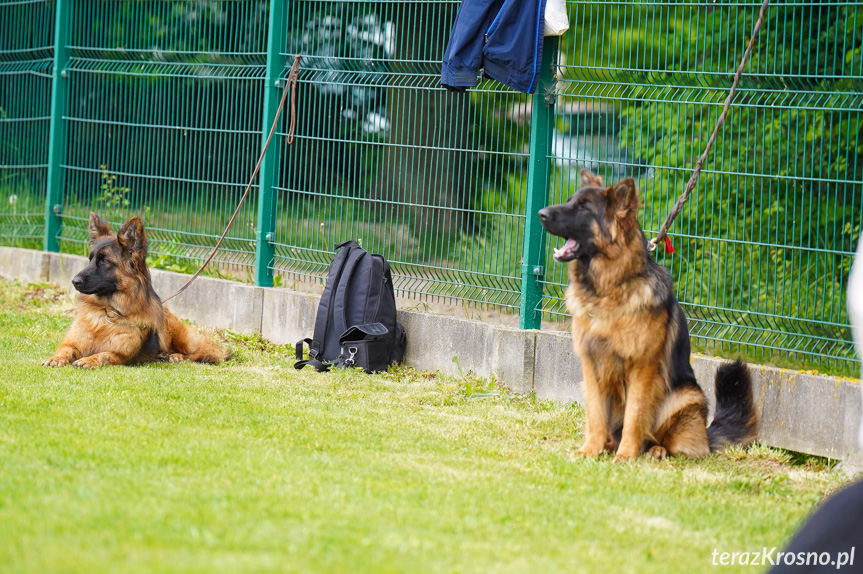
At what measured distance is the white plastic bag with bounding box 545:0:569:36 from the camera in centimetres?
652

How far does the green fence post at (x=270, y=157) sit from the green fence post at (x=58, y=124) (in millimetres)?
3394

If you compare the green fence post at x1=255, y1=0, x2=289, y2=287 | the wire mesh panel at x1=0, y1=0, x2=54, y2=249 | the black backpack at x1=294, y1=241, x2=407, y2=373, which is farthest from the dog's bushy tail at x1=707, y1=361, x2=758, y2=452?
the wire mesh panel at x1=0, y1=0, x2=54, y2=249

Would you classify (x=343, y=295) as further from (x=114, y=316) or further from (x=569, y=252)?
(x=569, y=252)

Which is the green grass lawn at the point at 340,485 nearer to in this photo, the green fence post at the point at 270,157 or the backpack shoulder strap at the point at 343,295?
the backpack shoulder strap at the point at 343,295

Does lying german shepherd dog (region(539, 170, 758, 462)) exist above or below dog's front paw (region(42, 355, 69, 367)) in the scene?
above

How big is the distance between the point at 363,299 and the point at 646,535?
13.5 ft

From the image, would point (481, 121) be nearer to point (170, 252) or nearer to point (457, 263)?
point (457, 263)

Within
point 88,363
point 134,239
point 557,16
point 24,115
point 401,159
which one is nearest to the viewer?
point 557,16

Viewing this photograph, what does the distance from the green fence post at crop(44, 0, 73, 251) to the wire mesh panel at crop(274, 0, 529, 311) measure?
357cm

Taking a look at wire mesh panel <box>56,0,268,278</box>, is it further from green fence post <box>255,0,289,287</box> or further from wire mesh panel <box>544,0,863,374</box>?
wire mesh panel <box>544,0,863,374</box>

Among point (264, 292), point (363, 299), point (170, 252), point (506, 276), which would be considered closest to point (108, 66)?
point (170, 252)

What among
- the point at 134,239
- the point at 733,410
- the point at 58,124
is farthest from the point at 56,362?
the point at 58,124

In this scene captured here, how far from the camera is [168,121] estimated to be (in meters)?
9.51

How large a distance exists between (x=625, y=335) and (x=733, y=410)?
0.93m
